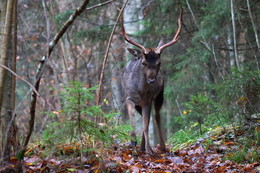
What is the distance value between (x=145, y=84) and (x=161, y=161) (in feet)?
7.25

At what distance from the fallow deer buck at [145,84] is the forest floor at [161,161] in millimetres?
860

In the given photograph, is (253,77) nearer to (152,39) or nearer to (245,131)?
(245,131)

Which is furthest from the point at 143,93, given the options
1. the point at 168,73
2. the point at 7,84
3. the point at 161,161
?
the point at 168,73

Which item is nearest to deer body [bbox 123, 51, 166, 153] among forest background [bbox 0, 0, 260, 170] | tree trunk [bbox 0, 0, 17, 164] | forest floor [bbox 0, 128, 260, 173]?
forest background [bbox 0, 0, 260, 170]

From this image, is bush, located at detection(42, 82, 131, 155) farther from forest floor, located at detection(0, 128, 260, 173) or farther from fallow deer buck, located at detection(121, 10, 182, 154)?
fallow deer buck, located at detection(121, 10, 182, 154)

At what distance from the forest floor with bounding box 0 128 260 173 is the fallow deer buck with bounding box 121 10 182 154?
0.86 meters

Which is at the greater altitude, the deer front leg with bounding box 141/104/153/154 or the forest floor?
the deer front leg with bounding box 141/104/153/154

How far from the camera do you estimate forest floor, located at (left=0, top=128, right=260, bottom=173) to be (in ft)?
17.3

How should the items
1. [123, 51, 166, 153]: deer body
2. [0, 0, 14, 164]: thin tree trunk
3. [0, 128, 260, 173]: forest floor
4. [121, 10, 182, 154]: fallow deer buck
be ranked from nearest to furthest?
[0, 0, 14, 164]: thin tree trunk < [0, 128, 260, 173]: forest floor < [121, 10, 182, 154]: fallow deer buck < [123, 51, 166, 153]: deer body

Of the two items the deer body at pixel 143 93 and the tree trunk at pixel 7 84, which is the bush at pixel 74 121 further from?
the deer body at pixel 143 93

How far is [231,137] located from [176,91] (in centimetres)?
576

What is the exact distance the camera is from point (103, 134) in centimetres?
546

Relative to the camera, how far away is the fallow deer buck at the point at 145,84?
299 inches

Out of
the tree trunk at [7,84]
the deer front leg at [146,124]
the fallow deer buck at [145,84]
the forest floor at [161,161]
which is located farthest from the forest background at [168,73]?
the deer front leg at [146,124]
